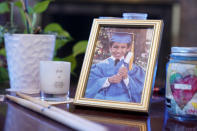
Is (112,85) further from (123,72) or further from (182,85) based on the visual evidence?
(182,85)

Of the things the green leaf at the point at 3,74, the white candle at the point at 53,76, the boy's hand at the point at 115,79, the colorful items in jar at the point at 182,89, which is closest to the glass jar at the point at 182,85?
the colorful items in jar at the point at 182,89

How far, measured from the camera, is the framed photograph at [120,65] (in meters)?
0.61

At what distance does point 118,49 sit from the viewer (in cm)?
67

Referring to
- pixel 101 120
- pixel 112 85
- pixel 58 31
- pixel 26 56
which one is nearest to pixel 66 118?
pixel 101 120

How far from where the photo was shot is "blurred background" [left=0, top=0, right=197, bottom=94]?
11.0ft

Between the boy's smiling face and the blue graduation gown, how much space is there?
1cm

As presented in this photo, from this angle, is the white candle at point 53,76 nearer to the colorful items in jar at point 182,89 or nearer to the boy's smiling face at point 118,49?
the boy's smiling face at point 118,49

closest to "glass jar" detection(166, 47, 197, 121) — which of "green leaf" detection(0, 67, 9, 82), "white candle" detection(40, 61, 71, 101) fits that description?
"white candle" detection(40, 61, 71, 101)

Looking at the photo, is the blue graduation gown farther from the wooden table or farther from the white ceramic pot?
the white ceramic pot

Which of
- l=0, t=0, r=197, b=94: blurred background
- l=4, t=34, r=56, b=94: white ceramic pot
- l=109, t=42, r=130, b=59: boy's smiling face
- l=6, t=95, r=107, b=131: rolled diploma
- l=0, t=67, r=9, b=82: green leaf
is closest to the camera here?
l=6, t=95, r=107, b=131: rolled diploma

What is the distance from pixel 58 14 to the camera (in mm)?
3609

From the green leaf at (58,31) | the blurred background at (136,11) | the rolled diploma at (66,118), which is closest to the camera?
the rolled diploma at (66,118)

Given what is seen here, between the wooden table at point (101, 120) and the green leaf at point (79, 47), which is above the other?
the green leaf at point (79, 47)

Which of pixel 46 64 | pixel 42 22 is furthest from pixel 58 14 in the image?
pixel 46 64
